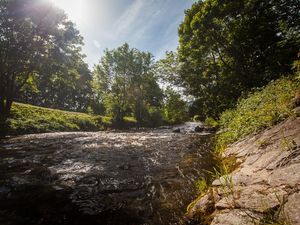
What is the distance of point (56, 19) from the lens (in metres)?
21.6

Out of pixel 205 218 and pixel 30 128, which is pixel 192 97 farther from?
pixel 205 218

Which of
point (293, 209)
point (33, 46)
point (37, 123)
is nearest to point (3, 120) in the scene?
point (37, 123)

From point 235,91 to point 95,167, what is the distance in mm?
17102

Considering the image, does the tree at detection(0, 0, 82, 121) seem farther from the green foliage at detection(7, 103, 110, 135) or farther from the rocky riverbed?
the rocky riverbed

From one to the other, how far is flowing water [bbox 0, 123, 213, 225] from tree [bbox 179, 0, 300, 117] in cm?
1342

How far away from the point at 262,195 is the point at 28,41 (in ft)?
77.1

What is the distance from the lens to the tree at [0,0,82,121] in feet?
61.6

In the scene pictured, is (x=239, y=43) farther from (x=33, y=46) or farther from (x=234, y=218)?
(x=33, y=46)

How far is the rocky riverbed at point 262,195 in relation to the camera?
2486mm

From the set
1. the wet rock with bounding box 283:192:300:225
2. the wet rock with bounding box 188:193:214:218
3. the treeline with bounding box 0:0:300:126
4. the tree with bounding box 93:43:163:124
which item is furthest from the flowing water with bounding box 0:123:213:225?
the tree with bounding box 93:43:163:124

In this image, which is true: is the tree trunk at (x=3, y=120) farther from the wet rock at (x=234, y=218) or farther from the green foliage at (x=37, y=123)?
the wet rock at (x=234, y=218)

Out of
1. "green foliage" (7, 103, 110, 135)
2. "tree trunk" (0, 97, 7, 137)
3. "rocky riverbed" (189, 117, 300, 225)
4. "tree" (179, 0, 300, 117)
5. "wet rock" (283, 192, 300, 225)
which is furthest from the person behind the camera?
"tree" (179, 0, 300, 117)

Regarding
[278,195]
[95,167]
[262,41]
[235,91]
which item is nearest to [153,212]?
[278,195]

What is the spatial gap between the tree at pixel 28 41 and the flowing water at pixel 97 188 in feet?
46.2
